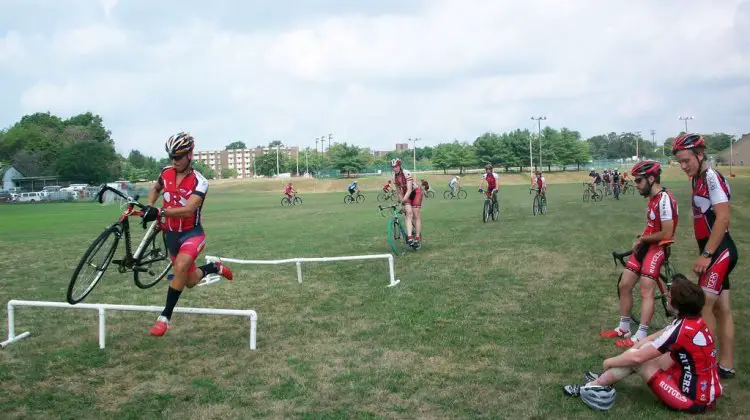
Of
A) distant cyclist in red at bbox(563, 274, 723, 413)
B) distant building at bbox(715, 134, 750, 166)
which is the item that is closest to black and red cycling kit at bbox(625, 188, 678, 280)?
distant cyclist in red at bbox(563, 274, 723, 413)

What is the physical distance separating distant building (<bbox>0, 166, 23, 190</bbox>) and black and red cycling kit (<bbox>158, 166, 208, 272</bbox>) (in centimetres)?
9627

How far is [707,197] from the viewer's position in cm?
551

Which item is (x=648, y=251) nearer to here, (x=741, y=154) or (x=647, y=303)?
(x=647, y=303)

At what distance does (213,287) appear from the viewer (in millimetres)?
10047

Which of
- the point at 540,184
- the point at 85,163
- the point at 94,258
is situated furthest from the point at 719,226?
the point at 85,163

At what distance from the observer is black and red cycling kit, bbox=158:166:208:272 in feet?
21.9

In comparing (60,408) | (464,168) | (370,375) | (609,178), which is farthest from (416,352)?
(464,168)

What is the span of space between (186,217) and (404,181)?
7599mm

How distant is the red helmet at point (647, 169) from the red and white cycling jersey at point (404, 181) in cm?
724

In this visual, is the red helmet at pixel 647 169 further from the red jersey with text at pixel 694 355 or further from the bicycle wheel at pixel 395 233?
the bicycle wheel at pixel 395 233

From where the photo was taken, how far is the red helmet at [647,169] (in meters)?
6.44

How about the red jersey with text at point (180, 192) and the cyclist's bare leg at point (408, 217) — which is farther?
the cyclist's bare leg at point (408, 217)

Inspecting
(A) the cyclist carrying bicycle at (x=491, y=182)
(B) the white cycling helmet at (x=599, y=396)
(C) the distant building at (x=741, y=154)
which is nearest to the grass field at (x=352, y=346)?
(B) the white cycling helmet at (x=599, y=396)

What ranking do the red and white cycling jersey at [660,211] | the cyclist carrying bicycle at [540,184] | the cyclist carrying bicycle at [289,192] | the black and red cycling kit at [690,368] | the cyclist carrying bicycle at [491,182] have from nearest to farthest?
the black and red cycling kit at [690,368] < the red and white cycling jersey at [660,211] < the cyclist carrying bicycle at [491,182] < the cyclist carrying bicycle at [540,184] < the cyclist carrying bicycle at [289,192]
